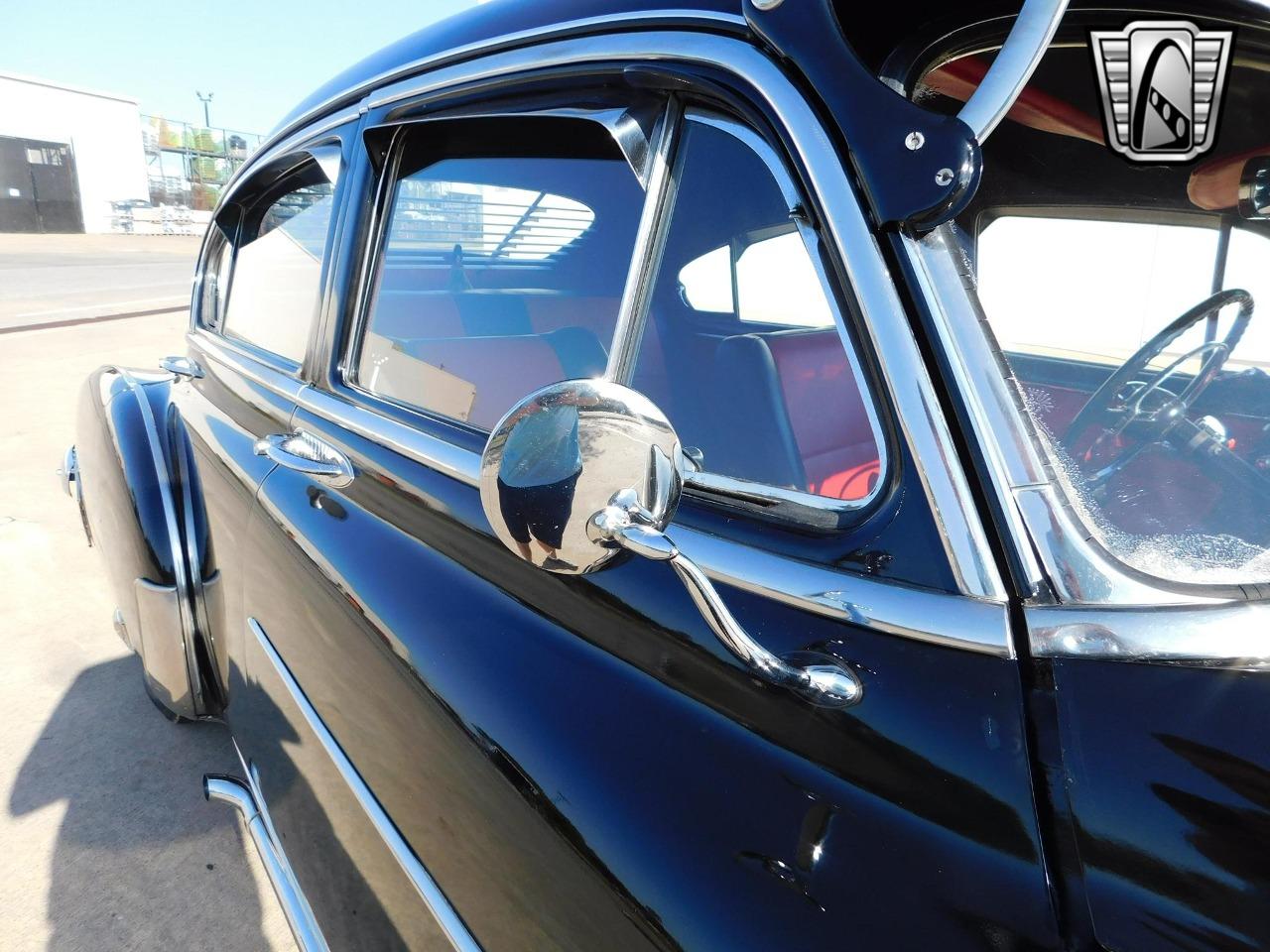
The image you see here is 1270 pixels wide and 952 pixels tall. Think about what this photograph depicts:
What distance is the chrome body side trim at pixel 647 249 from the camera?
3.41ft

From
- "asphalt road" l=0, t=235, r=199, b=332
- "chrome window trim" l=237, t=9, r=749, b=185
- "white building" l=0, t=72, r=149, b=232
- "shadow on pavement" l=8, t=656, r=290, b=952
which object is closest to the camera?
"chrome window trim" l=237, t=9, r=749, b=185

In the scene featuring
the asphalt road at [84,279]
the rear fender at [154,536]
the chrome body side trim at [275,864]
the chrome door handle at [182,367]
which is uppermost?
the chrome door handle at [182,367]

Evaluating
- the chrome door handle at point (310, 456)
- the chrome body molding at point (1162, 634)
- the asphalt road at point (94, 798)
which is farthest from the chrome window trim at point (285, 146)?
the asphalt road at point (94, 798)

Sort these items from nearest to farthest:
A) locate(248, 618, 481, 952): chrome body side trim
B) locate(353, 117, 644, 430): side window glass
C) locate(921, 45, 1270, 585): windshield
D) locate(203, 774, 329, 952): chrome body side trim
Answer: locate(921, 45, 1270, 585): windshield, locate(248, 618, 481, 952): chrome body side trim, locate(353, 117, 644, 430): side window glass, locate(203, 774, 329, 952): chrome body side trim

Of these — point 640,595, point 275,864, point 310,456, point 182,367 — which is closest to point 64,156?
point 182,367

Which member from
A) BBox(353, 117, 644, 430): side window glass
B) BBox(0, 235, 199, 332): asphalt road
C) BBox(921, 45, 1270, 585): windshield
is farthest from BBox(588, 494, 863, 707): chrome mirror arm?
BBox(0, 235, 199, 332): asphalt road

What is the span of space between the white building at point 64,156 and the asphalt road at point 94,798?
38.8m

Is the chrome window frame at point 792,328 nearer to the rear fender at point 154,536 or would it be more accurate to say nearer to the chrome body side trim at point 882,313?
the chrome body side trim at point 882,313

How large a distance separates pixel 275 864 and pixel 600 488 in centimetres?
141

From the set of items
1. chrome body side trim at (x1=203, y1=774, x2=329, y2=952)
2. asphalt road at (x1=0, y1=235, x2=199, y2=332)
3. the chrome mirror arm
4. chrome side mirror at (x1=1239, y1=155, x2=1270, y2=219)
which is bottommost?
asphalt road at (x1=0, y1=235, x2=199, y2=332)

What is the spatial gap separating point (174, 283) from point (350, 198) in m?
19.0

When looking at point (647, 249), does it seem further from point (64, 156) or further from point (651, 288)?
point (64, 156)

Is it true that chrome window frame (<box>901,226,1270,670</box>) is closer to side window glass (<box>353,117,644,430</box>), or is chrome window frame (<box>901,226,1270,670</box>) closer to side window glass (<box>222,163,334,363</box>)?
side window glass (<box>353,117,644,430</box>)

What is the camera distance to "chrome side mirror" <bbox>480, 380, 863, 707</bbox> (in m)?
0.75
